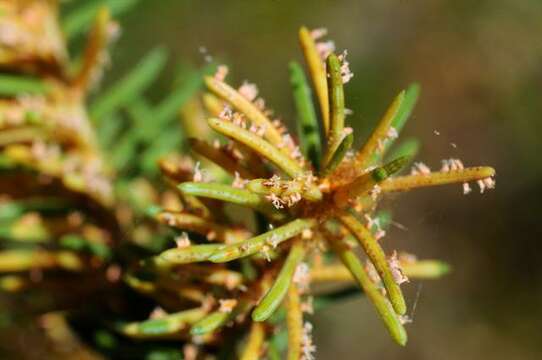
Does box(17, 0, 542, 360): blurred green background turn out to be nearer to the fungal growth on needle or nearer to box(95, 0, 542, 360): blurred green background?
box(95, 0, 542, 360): blurred green background

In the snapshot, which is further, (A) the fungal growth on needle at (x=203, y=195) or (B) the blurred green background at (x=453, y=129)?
(B) the blurred green background at (x=453, y=129)

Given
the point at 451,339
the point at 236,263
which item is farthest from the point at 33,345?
the point at 451,339

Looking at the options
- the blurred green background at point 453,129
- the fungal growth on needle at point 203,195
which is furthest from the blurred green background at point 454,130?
the fungal growth on needle at point 203,195

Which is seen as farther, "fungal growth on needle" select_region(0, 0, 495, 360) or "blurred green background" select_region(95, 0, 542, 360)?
"blurred green background" select_region(95, 0, 542, 360)

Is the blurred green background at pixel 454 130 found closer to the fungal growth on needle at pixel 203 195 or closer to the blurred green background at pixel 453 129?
the blurred green background at pixel 453 129

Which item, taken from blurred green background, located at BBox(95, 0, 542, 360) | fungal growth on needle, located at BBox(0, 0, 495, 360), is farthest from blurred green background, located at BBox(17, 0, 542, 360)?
fungal growth on needle, located at BBox(0, 0, 495, 360)

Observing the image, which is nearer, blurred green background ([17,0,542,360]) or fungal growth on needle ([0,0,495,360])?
fungal growth on needle ([0,0,495,360])

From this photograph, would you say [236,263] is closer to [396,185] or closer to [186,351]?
[186,351]

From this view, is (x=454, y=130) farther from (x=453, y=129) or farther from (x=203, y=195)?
(x=203, y=195)

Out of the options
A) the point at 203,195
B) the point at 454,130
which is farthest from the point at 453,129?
the point at 203,195
